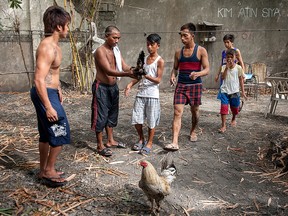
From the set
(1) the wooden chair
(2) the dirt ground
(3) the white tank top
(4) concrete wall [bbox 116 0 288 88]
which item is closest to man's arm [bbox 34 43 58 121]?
(2) the dirt ground

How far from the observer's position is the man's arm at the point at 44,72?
3.24m

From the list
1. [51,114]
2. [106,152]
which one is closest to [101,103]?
[106,152]

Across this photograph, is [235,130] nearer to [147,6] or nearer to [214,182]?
[214,182]

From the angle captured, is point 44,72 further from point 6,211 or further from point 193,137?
point 193,137

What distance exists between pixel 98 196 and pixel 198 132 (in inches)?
120

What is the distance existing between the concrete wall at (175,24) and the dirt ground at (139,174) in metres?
3.75

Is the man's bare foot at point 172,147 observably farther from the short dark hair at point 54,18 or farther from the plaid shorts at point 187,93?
the short dark hair at point 54,18

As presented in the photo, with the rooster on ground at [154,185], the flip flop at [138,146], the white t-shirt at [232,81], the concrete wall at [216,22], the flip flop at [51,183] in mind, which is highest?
the concrete wall at [216,22]

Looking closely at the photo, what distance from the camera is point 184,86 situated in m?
5.08

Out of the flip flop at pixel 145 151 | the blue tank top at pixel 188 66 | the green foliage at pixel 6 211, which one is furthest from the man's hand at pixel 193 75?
the green foliage at pixel 6 211

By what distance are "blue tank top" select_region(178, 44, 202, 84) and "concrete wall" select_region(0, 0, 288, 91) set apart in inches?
174

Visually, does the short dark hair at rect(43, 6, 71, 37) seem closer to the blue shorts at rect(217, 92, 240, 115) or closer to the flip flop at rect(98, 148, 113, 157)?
the flip flop at rect(98, 148, 113, 157)

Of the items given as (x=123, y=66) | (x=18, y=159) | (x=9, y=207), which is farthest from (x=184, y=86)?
(x=9, y=207)

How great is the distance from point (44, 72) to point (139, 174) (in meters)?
1.86
